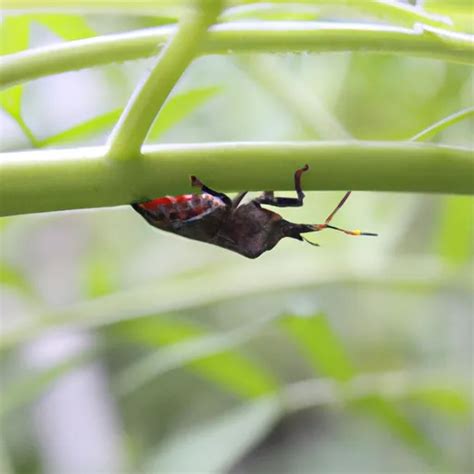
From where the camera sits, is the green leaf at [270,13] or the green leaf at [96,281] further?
the green leaf at [96,281]

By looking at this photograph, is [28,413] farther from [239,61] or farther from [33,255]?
[239,61]

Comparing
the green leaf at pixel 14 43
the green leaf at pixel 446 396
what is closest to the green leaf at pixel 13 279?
the green leaf at pixel 14 43

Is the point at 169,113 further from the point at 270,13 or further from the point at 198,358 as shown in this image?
the point at 198,358

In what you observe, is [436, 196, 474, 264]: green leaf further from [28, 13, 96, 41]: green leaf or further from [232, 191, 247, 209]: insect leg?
[28, 13, 96, 41]: green leaf

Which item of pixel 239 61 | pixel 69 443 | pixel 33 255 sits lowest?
pixel 69 443

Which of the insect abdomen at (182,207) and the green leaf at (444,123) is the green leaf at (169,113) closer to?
the insect abdomen at (182,207)

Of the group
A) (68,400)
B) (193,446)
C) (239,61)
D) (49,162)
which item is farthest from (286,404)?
(49,162)

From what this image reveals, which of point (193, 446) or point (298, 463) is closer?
point (193, 446)

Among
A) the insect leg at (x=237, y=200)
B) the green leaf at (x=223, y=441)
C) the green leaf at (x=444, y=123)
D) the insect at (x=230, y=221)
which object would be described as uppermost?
→ the green leaf at (x=444, y=123)
